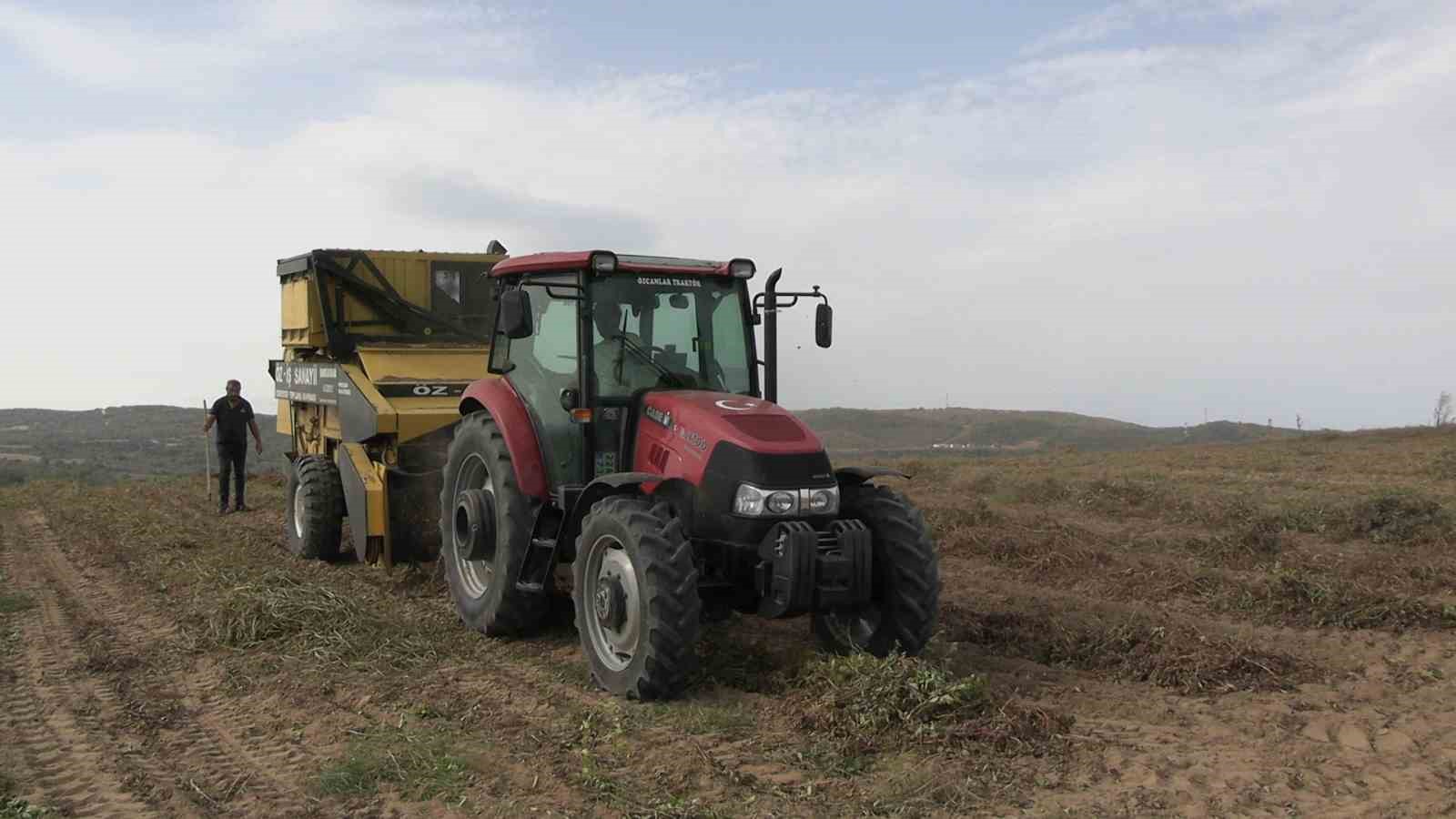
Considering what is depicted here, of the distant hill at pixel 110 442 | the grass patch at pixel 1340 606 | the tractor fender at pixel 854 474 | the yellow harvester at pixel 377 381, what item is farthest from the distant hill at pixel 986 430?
the tractor fender at pixel 854 474

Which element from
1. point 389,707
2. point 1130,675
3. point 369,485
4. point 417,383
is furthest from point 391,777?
point 417,383

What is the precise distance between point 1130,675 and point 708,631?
2519mm

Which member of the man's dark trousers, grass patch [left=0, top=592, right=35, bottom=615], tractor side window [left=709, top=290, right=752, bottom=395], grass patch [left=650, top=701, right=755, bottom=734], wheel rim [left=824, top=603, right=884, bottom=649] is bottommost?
grass patch [left=650, top=701, right=755, bottom=734]

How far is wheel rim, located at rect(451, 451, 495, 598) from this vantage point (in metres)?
7.57

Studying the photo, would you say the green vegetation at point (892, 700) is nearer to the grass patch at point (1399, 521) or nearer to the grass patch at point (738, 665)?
the grass patch at point (738, 665)

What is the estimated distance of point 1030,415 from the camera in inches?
1750

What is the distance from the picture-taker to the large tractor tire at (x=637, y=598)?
18.0 feet

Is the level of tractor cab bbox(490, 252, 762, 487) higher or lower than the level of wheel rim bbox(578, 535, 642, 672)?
higher

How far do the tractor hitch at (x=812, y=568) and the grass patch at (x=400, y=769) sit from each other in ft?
5.55

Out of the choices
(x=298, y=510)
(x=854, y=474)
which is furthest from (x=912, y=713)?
(x=298, y=510)

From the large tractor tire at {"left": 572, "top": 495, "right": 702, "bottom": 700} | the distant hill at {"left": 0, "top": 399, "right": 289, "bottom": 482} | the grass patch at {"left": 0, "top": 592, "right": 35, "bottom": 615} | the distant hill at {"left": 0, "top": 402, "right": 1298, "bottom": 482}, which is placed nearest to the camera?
the large tractor tire at {"left": 572, "top": 495, "right": 702, "bottom": 700}

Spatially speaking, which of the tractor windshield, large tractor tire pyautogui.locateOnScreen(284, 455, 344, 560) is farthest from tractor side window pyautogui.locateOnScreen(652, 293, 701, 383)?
large tractor tire pyautogui.locateOnScreen(284, 455, 344, 560)

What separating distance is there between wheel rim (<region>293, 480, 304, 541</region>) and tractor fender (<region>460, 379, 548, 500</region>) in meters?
4.04

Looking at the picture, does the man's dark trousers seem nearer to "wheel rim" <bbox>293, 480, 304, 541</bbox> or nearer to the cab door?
"wheel rim" <bbox>293, 480, 304, 541</bbox>
